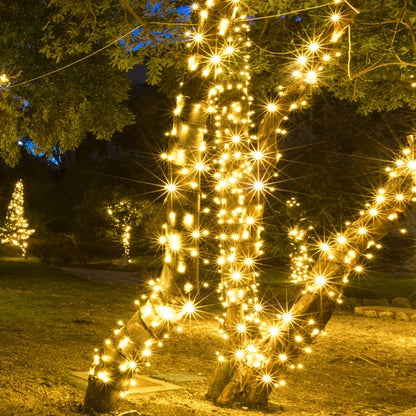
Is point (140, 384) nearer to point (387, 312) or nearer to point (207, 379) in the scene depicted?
point (207, 379)

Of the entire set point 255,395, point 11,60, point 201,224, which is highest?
point 11,60

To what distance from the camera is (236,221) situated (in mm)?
6008

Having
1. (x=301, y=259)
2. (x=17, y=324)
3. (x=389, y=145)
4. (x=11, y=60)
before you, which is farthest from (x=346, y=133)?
(x=17, y=324)

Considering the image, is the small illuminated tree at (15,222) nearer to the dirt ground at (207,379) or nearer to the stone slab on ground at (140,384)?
the dirt ground at (207,379)

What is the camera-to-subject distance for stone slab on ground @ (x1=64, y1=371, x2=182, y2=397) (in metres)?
6.16

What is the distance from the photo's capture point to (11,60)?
11445 millimetres

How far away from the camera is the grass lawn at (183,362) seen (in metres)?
5.81

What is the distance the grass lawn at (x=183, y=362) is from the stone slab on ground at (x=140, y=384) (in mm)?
83

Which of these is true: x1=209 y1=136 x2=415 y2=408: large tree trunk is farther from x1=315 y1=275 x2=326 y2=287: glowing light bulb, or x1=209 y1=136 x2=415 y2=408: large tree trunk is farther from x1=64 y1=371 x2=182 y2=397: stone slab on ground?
x1=64 y1=371 x2=182 y2=397: stone slab on ground

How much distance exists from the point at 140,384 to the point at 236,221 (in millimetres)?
Answer: 2049

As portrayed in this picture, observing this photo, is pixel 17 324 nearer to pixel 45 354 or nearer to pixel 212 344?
pixel 45 354

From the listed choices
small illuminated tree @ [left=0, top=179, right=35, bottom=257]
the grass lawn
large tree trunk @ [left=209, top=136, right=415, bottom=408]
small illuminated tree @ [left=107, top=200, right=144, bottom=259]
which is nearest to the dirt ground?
the grass lawn

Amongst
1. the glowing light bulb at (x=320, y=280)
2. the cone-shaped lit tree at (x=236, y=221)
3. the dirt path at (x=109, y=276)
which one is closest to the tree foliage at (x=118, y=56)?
the cone-shaped lit tree at (x=236, y=221)

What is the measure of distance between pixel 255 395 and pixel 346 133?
18173 millimetres
